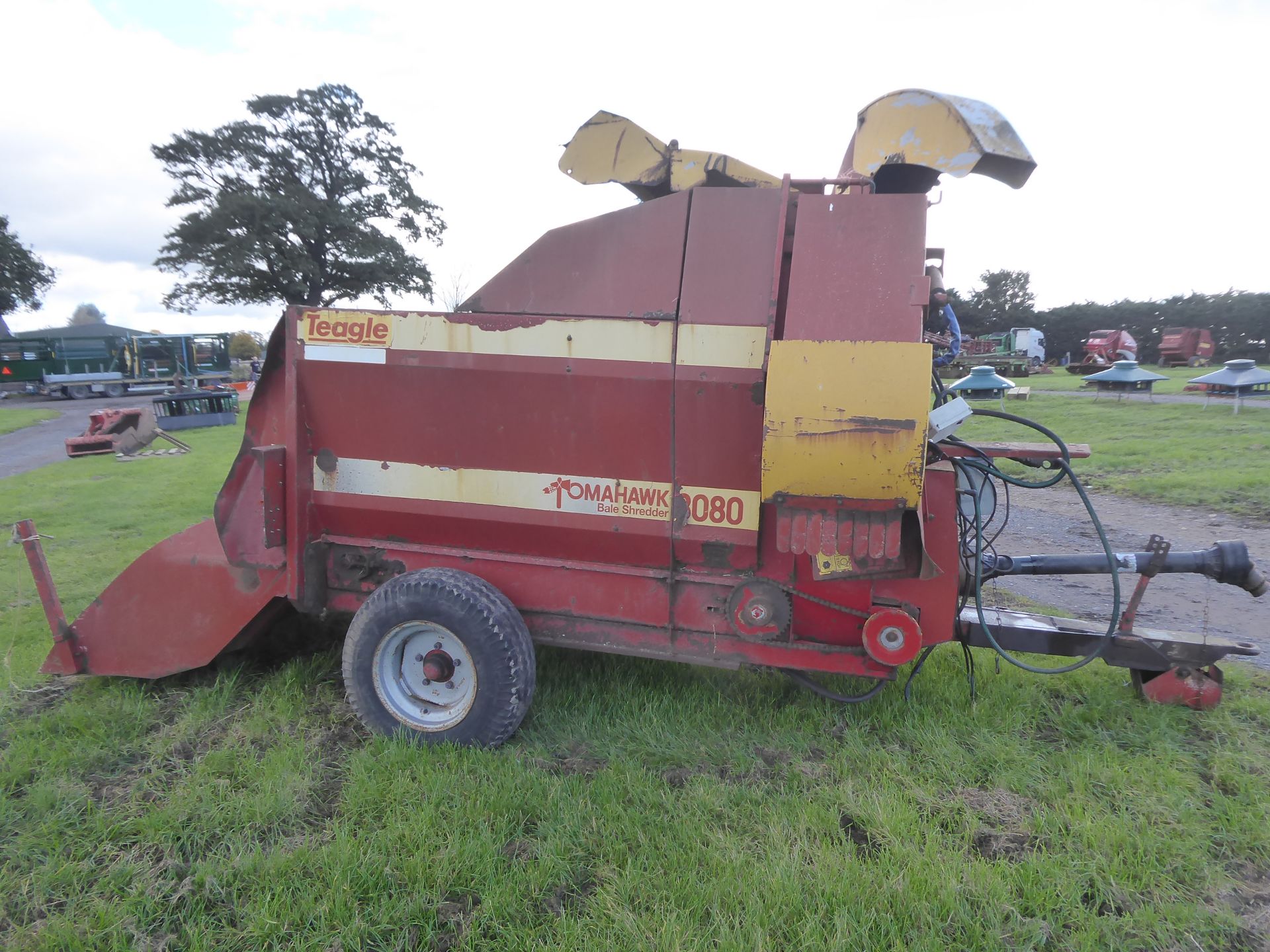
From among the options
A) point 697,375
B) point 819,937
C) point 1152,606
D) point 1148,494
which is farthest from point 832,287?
point 1148,494

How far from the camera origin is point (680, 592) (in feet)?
9.97

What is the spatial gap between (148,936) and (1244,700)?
4475 millimetres

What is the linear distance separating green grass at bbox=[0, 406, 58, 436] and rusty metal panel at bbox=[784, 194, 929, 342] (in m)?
20.1

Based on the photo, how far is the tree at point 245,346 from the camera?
4766cm

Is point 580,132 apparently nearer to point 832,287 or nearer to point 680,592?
point 832,287

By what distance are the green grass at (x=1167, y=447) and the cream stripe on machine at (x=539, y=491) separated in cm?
706

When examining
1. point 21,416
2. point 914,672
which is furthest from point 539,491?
point 21,416

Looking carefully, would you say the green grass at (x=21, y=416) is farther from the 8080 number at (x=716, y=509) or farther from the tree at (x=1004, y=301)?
the tree at (x=1004, y=301)

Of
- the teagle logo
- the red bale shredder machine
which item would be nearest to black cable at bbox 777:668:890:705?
the red bale shredder machine

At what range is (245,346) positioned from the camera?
4878 cm

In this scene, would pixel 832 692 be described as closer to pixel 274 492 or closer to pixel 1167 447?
pixel 274 492

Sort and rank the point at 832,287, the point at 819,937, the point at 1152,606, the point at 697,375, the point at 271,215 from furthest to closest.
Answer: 1. the point at 271,215
2. the point at 1152,606
3. the point at 697,375
4. the point at 832,287
5. the point at 819,937

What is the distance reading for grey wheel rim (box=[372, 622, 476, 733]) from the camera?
9.88ft

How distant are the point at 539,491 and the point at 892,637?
1565mm
